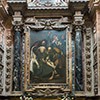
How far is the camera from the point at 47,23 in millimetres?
16062

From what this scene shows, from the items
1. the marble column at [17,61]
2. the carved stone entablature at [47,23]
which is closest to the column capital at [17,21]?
the marble column at [17,61]

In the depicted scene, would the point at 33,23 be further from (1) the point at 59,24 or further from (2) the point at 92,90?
(2) the point at 92,90

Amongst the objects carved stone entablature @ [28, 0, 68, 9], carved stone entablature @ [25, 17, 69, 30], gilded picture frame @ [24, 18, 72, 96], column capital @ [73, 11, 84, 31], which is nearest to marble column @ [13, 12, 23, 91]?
gilded picture frame @ [24, 18, 72, 96]

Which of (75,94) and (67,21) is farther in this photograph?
(67,21)

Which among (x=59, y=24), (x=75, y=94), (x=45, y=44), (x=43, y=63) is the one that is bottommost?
(x=75, y=94)

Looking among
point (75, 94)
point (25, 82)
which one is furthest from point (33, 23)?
point (75, 94)

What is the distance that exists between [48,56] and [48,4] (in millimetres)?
2781

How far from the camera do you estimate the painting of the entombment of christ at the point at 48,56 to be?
1555cm

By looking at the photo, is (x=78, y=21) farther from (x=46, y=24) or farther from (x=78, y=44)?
(x=46, y=24)

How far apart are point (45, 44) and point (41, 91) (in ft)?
8.17

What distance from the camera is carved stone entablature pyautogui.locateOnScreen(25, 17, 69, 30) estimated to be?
16.0 m

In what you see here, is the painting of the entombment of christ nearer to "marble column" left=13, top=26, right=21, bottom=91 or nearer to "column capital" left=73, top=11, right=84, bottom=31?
"marble column" left=13, top=26, right=21, bottom=91

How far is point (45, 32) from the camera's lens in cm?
1609

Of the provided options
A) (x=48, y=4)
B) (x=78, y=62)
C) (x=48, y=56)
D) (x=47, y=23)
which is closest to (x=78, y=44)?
(x=78, y=62)
